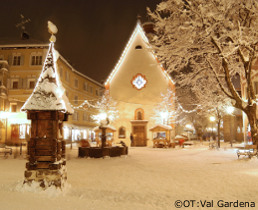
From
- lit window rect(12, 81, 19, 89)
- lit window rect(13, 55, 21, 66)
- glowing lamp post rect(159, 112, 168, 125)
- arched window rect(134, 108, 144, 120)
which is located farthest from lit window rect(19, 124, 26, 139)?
glowing lamp post rect(159, 112, 168, 125)

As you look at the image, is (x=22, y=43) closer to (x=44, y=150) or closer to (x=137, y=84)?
(x=137, y=84)

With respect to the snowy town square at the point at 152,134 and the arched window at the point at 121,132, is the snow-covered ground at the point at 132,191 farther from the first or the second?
the arched window at the point at 121,132

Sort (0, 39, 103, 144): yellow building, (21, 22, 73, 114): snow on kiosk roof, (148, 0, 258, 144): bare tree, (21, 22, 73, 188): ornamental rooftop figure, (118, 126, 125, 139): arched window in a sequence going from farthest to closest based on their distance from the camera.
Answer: (0, 39, 103, 144): yellow building → (118, 126, 125, 139): arched window → (148, 0, 258, 144): bare tree → (21, 22, 73, 114): snow on kiosk roof → (21, 22, 73, 188): ornamental rooftop figure

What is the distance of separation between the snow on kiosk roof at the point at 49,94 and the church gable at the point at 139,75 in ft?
75.6

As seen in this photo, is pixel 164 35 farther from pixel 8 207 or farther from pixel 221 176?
pixel 8 207

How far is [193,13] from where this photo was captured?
521 inches

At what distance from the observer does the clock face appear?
3152 cm

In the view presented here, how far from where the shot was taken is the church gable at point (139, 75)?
3138 cm

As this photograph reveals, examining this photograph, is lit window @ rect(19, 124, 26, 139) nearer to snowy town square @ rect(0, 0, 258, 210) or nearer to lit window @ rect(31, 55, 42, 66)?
snowy town square @ rect(0, 0, 258, 210)

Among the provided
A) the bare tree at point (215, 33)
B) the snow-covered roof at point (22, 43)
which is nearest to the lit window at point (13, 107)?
the snow-covered roof at point (22, 43)

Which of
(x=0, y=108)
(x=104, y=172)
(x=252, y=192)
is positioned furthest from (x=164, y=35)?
(x=0, y=108)

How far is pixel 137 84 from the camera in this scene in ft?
104

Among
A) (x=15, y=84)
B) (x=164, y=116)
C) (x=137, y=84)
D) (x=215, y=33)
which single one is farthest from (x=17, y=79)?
(x=215, y=33)

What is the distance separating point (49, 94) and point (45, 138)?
1454mm
